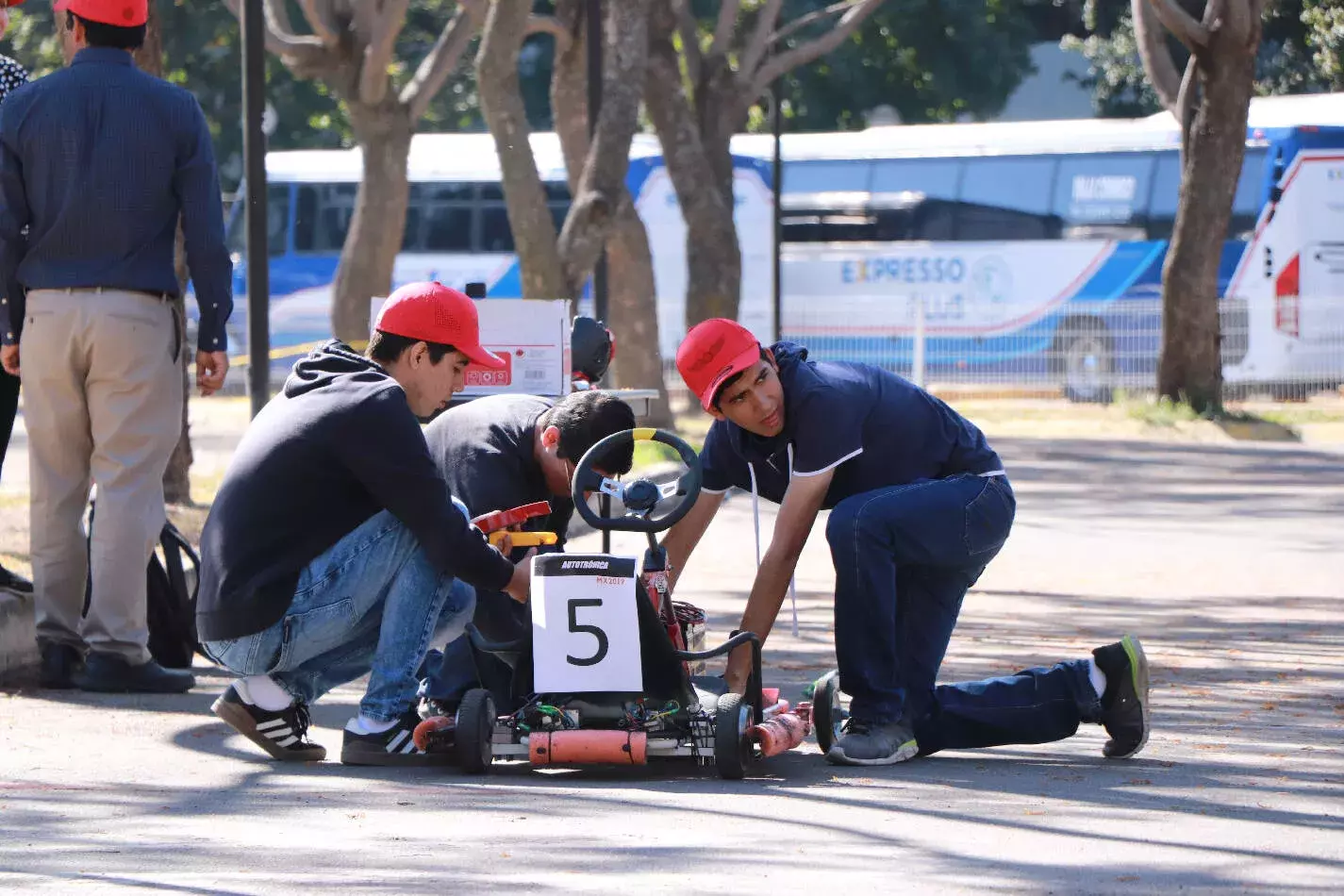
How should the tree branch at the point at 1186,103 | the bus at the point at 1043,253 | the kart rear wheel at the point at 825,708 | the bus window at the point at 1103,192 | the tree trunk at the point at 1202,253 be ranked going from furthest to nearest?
the bus window at the point at 1103,192 < the bus at the point at 1043,253 < the tree branch at the point at 1186,103 < the tree trunk at the point at 1202,253 < the kart rear wheel at the point at 825,708

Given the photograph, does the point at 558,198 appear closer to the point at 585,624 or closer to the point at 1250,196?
the point at 1250,196

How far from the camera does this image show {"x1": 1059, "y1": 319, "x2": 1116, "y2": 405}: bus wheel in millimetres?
26328

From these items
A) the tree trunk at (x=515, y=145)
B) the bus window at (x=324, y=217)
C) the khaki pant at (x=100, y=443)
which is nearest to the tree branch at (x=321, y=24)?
the tree trunk at (x=515, y=145)

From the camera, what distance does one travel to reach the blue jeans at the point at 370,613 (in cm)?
598

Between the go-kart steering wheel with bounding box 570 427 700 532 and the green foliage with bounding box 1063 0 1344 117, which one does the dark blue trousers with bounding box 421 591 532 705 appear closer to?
the go-kart steering wheel with bounding box 570 427 700 532

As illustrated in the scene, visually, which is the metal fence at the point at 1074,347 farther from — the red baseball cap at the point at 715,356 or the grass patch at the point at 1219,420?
the red baseball cap at the point at 715,356

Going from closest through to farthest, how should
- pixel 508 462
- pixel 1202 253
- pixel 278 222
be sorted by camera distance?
pixel 508 462, pixel 1202 253, pixel 278 222

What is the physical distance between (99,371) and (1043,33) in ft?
138

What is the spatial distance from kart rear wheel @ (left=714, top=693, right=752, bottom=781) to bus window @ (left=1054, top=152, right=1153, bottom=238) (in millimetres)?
25420

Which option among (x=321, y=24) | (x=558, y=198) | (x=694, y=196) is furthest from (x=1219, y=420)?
(x=558, y=198)

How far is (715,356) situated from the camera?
19.6 ft

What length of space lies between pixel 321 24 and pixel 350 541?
44.3ft

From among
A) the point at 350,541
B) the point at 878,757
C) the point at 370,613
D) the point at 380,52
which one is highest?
the point at 380,52

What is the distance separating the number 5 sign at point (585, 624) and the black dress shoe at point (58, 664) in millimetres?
2304
